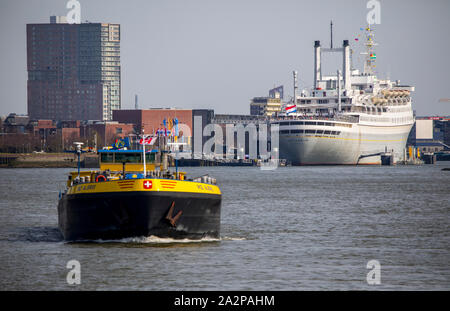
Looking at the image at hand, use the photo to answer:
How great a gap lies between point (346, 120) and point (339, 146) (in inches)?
218

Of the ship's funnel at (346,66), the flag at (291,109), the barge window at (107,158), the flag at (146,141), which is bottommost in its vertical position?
the barge window at (107,158)

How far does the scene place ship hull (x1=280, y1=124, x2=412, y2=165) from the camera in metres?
160

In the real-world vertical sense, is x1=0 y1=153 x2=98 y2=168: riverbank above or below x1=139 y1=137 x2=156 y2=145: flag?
below

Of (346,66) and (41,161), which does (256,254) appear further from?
(41,161)

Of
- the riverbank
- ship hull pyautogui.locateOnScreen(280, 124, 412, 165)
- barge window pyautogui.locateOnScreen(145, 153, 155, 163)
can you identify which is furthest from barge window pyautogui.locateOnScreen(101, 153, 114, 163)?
the riverbank

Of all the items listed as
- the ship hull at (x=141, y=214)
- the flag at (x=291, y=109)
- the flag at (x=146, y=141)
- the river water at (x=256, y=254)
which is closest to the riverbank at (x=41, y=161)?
the flag at (x=291, y=109)

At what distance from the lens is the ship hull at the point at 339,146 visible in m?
160

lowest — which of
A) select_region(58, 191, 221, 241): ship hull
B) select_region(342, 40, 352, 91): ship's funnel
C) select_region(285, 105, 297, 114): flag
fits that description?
select_region(58, 191, 221, 241): ship hull

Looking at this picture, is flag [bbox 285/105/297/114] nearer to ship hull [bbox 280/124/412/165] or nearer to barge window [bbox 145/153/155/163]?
ship hull [bbox 280/124/412/165]

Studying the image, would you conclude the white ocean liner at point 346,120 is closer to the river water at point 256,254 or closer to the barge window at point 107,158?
the river water at point 256,254

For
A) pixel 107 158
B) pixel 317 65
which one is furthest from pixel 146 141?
pixel 317 65

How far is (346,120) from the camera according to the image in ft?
548
